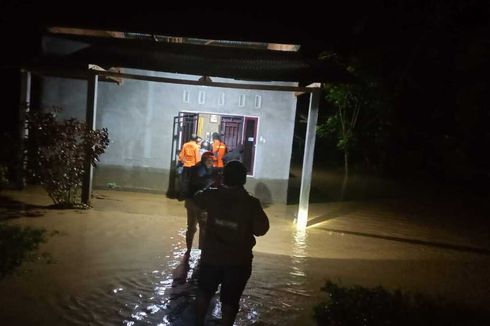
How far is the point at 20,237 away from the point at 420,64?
719 inches

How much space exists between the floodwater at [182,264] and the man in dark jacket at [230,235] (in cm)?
103

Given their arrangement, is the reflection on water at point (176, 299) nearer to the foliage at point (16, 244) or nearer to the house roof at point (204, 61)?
the foliage at point (16, 244)

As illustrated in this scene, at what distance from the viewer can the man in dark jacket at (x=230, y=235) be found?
407cm

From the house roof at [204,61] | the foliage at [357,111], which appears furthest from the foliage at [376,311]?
the foliage at [357,111]

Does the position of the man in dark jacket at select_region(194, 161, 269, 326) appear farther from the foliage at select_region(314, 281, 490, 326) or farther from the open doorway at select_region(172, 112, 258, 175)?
the open doorway at select_region(172, 112, 258, 175)

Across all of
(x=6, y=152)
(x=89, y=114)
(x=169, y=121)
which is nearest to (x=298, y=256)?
(x=89, y=114)

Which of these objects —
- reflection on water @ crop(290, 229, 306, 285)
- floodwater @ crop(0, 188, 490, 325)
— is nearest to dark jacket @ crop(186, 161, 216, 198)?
floodwater @ crop(0, 188, 490, 325)

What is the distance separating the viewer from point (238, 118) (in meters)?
12.2

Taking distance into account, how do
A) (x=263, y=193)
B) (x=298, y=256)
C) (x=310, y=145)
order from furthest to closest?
(x=263, y=193) → (x=310, y=145) → (x=298, y=256)

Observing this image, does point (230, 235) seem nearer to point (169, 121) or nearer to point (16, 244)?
point (16, 244)

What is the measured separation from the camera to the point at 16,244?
6.83 m

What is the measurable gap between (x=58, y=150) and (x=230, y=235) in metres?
6.18

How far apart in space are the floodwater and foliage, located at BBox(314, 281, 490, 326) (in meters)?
0.53

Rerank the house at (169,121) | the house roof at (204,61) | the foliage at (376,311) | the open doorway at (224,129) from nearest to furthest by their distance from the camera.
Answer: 1. the foliage at (376,311)
2. the house roof at (204,61)
3. the house at (169,121)
4. the open doorway at (224,129)
